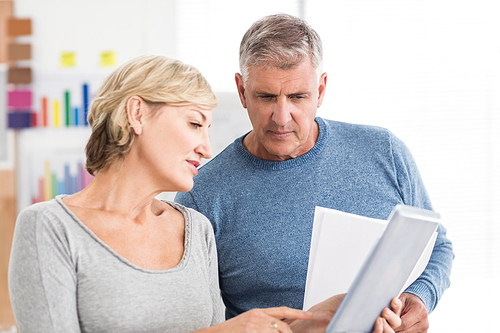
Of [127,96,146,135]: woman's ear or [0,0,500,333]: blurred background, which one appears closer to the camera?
[127,96,146,135]: woman's ear

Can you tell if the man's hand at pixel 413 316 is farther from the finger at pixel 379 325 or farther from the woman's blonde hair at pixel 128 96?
the woman's blonde hair at pixel 128 96

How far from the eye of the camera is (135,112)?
1.02 metres

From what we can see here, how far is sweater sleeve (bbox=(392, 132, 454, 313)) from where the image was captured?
4.17ft

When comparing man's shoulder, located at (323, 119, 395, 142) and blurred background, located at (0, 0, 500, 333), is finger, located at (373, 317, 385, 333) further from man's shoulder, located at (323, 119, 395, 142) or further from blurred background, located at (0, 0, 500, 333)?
blurred background, located at (0, 0, 500, 333)

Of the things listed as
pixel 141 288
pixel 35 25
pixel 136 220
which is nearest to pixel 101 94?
pixel 136 220

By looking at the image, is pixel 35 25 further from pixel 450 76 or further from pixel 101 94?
pixel 450 76

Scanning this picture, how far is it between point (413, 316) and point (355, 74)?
2256 millimetres

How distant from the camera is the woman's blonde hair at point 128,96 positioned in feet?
3.32

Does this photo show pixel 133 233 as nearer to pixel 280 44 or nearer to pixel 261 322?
pixel 261 322

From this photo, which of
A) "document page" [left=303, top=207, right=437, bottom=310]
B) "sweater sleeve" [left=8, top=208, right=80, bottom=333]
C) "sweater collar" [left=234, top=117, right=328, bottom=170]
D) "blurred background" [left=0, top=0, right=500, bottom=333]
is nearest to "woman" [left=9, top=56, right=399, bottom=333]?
"sweater sleeve" [left=8, top=208, right=80, bottom=333]

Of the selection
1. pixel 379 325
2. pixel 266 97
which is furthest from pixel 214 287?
pixel 266 97

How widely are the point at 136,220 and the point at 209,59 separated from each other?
2.31m

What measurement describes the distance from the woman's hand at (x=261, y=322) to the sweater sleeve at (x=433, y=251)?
0.47 m

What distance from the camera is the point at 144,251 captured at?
1028 millimetres
